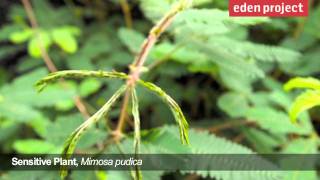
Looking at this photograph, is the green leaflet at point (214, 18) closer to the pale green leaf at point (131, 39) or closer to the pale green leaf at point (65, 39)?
the pale green leaf at point (131, 39)

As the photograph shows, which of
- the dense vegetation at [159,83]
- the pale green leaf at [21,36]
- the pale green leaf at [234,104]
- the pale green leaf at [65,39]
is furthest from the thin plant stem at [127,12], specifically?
the pale green leaf at [234,104]

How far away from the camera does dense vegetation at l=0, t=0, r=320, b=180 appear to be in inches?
36.7

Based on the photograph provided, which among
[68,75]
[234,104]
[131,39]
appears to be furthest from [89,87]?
[68,75]

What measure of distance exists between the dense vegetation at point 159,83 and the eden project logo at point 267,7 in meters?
0.03

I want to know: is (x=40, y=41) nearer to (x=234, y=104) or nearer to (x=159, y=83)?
(x=159, y=83)

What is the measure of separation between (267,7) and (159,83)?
0.59 meters

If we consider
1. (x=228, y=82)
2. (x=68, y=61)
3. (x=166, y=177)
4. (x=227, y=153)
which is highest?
(x=68, y=61)

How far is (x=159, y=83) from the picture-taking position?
5.16 ft

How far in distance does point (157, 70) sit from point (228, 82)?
0.26 m

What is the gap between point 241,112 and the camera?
1329 millimetres

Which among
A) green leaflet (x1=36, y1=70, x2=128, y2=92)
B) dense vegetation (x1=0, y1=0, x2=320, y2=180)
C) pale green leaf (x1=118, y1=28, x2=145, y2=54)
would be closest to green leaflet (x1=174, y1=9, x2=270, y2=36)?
dense vegetation (x1=0, y1=0, x2=320, y2=180)

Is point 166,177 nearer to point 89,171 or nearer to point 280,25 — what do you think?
point 89,171

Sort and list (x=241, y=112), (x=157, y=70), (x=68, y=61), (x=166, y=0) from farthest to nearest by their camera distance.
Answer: (x=68, y=61)
(x=157, y=70)
(x=241, y=112)
(x=166, y=0)

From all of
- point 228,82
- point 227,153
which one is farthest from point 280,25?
point 227,153
